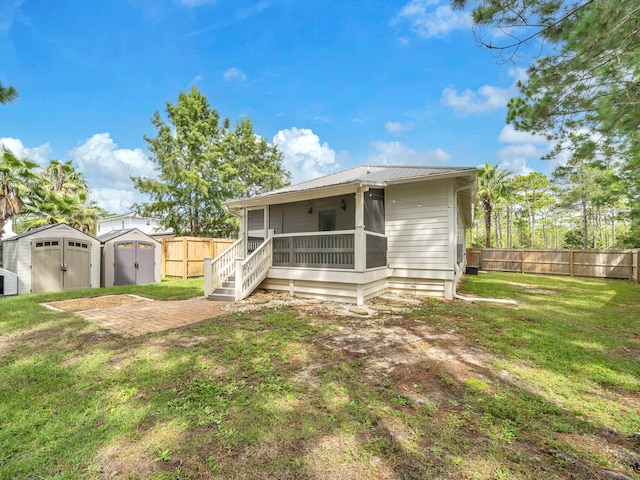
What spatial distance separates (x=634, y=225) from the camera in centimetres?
1073

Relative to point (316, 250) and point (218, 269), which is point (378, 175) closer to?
point (316, 250)

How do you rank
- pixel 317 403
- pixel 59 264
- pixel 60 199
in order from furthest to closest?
pixel 60 199 → pixel 59 264 → pixel 317 403

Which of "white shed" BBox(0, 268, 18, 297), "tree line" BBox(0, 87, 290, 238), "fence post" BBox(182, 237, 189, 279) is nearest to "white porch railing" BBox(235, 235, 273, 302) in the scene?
"fence post" BBox(182, 237, 189, 279)

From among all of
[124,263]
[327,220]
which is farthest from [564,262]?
[124,263]

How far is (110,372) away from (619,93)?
9.34 meters

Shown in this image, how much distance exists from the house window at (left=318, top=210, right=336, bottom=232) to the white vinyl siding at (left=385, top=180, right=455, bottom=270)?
5.73 ft

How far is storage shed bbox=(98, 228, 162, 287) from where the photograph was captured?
11.1m

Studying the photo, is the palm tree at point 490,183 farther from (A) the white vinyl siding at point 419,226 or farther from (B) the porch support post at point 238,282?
(B) the porch support post at point 238,282

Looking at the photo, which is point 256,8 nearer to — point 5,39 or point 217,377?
point 5,39

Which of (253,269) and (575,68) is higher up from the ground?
(575,68)

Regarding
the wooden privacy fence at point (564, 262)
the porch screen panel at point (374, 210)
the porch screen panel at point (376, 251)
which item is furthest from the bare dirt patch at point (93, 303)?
the wooden privacy fence at point (564, 262)

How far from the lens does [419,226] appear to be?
26.4 ft

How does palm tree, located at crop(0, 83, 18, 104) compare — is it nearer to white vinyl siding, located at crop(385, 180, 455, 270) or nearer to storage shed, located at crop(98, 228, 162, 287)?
white vinyl siding, located at crop(385, 180, 455, 270)

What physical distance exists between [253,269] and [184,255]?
24.9ft
